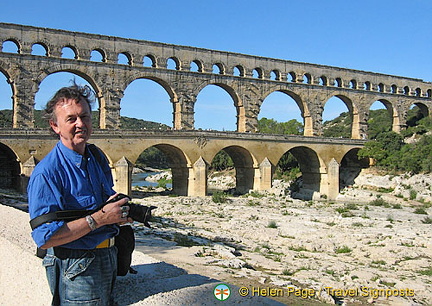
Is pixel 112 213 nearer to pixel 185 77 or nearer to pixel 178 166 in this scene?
pixel 178 166

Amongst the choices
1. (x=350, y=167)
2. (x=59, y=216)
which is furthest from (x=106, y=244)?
(x=350, y=167)

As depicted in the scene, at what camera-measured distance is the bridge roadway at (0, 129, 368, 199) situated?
23.5 meters

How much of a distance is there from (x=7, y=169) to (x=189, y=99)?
13131mm

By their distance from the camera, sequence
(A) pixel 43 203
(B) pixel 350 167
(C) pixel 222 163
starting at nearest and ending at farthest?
(A) pixel 43 203 → (B) pixel 350 167 → (C) pixel 222 163

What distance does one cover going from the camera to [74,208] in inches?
115

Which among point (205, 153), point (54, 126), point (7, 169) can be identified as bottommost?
point (7, 169)

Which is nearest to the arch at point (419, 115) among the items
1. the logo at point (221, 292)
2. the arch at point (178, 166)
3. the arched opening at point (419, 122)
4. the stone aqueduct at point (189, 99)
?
the arched opening at point (419, 122)

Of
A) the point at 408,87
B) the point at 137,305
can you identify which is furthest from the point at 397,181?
the point at 137,305

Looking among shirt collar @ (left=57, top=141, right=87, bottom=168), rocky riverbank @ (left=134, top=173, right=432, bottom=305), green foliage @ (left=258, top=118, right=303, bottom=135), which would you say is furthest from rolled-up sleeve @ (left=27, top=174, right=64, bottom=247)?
green foliage @ (left=258, top=118, right=303, bottom=135)

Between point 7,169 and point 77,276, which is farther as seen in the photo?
point 7,169

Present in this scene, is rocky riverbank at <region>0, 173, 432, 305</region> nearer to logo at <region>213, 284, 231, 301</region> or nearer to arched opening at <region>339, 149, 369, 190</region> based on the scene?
logo at <region>213, 284, 231, 301</region>

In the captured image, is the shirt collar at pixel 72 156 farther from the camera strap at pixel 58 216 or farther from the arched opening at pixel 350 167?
the arched opening at pixel 350 167

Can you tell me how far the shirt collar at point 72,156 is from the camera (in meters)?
3.02

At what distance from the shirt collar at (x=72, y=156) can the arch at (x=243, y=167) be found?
26.9 metres
